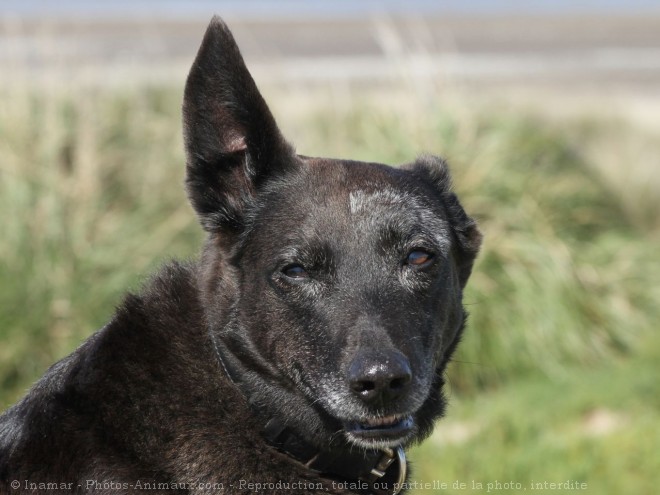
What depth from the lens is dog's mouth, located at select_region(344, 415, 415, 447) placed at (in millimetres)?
3393

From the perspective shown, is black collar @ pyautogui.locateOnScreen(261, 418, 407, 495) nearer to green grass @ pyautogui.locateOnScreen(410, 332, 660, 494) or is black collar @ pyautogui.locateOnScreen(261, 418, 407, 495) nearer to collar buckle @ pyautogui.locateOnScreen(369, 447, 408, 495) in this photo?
collar buckle @ pyautogui.locateOnScreen(369, 447, 408, 495)

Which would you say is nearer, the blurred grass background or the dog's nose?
the dog's nose

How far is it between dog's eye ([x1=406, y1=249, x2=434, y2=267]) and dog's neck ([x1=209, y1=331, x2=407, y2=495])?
63 centimetres

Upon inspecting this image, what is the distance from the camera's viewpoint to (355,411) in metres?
3.37

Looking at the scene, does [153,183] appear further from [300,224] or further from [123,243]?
[300,224]

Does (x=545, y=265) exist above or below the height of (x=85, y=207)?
below

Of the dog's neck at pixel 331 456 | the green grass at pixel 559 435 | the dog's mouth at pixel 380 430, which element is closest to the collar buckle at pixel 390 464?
the dog's neck at pixel 331 456

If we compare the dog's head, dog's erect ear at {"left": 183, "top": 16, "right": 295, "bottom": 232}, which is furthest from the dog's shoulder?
dog's erect ear at {"left": 183, "top": 16, "right": 295, "bottom": 232}

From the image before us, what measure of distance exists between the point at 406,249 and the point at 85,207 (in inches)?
164

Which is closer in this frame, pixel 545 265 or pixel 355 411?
pixel 355 411

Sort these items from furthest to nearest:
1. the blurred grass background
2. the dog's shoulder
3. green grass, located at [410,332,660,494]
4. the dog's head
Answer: the blurred grass background, green grass, located at [410,332,660,494], the dog's head, the dog's shoulder

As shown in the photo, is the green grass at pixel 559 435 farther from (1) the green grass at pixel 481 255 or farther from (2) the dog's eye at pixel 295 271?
(2) the dog's eye at pixel 295 271

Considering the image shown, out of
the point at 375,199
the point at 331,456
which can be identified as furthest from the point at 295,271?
the point at 331,456

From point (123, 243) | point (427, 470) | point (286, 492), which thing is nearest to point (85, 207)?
point (123, 243)
